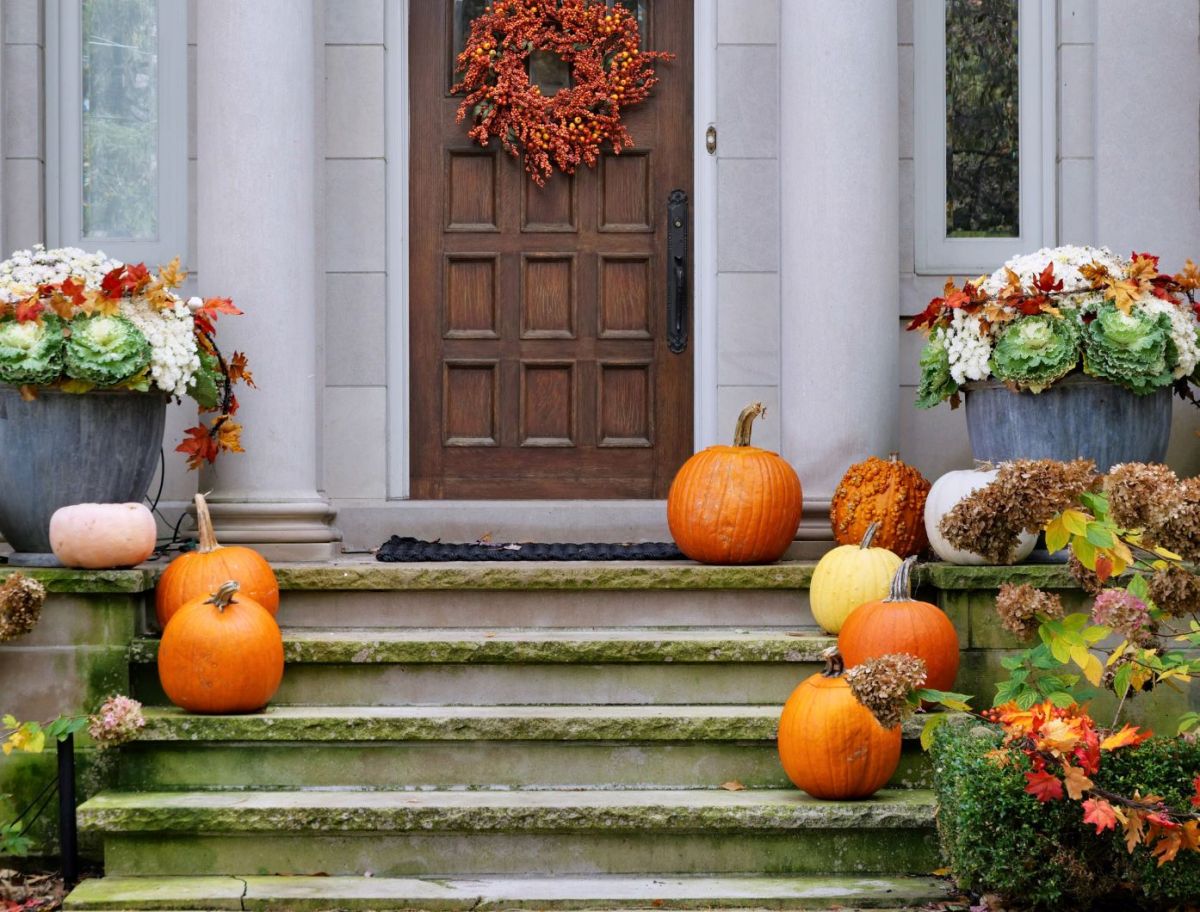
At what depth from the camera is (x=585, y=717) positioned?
4754 mm

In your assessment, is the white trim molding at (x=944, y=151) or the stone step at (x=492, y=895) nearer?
the stone step at (x=492, y=895)

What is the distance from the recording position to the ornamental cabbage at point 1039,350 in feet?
16.9

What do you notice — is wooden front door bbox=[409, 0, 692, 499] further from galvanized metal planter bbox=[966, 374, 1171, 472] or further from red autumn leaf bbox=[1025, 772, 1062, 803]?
red autumn leaf bbox=[1025, 772, 1062, 803]

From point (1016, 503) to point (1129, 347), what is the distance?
5.86ft

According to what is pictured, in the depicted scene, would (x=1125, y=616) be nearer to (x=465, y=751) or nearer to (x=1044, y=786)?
(x=1044, y=786)

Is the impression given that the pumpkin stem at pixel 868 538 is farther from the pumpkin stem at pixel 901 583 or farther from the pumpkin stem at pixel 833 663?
the pumpkin stem at pixel 833 663

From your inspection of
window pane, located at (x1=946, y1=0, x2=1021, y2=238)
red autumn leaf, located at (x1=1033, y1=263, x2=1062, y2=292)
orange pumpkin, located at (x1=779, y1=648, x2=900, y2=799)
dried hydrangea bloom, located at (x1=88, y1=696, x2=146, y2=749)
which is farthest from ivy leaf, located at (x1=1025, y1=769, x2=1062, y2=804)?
window pane, located at (x1=946, y1=0, x2=1021, y2=238)

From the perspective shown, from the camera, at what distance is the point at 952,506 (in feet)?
16.5

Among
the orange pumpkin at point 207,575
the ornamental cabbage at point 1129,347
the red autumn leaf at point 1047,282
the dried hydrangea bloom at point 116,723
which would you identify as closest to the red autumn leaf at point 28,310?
the orange pumpkin at point 207,575

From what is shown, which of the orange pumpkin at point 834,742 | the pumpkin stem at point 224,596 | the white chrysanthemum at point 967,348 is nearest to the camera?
the orange pumpkin at point 834,742

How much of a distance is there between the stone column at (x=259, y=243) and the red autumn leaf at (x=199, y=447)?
0.15m

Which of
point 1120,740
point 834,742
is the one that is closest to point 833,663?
point 834,742

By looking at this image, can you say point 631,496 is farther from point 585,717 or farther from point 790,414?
point 585,717

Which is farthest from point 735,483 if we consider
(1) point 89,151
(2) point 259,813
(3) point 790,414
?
(1) point 89,151
